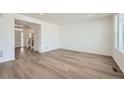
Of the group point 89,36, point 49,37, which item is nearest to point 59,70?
point 89,36

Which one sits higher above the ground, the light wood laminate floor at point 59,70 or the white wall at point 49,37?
the white wall at point 49,37

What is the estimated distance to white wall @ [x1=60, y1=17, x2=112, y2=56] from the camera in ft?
19.0

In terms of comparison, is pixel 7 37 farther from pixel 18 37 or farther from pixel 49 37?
pixel 18 37

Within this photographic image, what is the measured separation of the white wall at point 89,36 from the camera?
5.79 m

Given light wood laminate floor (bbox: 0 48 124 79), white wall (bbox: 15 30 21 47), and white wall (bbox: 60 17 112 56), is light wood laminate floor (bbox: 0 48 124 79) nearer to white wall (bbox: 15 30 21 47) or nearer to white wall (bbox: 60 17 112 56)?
white wall (bbox: 60 17 112 56)

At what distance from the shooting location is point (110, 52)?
565 cm

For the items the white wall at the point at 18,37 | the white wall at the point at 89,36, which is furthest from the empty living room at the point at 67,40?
the white wall at the point at 18,37

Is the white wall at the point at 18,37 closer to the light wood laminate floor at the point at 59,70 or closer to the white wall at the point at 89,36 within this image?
the white wall at the point at 89,36

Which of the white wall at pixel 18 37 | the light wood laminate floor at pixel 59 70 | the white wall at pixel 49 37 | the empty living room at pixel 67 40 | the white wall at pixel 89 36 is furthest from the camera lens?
the white wall at pixel 18 37

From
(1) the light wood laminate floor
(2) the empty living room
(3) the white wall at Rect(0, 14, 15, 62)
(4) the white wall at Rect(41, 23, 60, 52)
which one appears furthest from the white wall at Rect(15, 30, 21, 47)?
(1) the light wood laminate floor

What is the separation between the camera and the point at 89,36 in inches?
263
